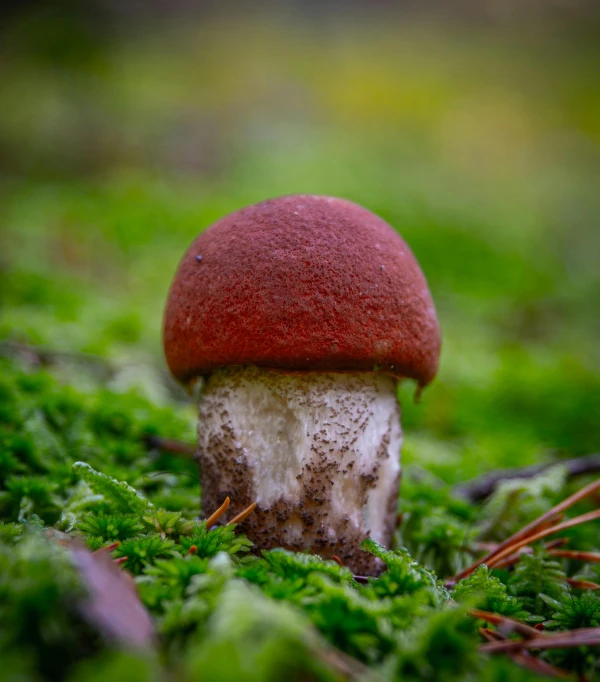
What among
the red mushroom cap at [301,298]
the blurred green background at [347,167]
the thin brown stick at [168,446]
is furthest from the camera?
the blurred green background at [347,167]

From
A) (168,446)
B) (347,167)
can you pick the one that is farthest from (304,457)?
(347,167)

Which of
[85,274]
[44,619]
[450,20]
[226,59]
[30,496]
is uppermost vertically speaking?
[450,20]

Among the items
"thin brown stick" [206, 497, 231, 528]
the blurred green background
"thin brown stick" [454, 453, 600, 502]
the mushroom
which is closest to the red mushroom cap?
the mushroom

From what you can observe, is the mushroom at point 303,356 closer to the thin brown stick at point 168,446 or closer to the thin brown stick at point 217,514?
the thin brown stick at point 217,514

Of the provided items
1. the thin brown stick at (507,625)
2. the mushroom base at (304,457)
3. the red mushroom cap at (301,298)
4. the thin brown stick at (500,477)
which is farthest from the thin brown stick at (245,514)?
the thin brown stick at (500,477)

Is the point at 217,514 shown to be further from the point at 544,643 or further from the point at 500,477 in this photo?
the point at 500,477

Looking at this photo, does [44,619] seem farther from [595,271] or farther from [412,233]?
[595,271]

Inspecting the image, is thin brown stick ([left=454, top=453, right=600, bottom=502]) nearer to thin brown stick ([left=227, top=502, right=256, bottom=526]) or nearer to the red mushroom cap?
the red mushroom cap

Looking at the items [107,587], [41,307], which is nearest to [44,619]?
[107,587]
